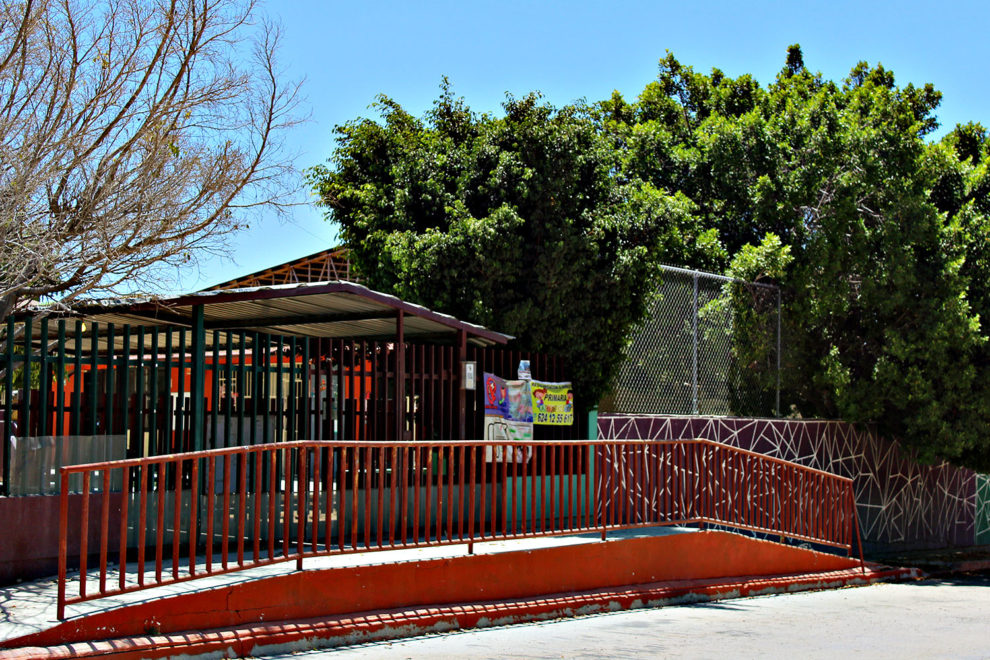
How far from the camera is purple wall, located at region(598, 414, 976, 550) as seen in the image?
51.8 ft

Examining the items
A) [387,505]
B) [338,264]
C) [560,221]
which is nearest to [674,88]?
[338,264]

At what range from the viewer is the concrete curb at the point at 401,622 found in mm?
6793

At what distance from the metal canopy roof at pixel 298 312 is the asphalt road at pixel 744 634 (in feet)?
10.6

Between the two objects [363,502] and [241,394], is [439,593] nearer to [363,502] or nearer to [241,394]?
[363,502]

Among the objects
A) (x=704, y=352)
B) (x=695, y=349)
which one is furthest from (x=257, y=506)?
(x=704, y=352)

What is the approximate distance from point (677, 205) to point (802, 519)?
482 centimetres

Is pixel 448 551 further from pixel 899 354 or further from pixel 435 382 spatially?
pixel 899 354

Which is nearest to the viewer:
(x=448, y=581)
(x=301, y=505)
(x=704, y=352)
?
(x=301, y=505)

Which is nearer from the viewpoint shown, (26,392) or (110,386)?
(26,392)

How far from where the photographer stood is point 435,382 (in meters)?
12.0

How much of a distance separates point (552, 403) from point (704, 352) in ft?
14.8

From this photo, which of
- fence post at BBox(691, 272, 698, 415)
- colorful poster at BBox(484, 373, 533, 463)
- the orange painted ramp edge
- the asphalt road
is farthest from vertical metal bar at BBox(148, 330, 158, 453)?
fence post at BBox(691, 272, 698, 415)

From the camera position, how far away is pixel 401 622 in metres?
8.45

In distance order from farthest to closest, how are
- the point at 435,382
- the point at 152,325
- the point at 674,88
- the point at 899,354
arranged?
the point at 674,88 → the point at 899,354 → the point at 435,382 → the point at 152,325
